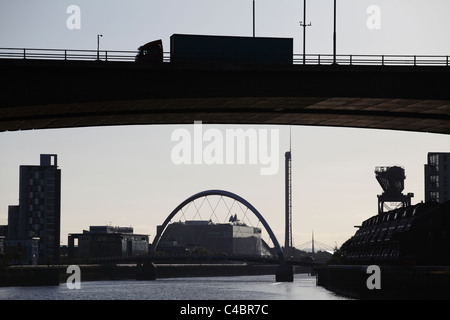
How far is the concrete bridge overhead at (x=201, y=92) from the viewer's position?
240 feet

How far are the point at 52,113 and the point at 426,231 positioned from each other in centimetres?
6295

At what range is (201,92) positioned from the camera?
76.8m

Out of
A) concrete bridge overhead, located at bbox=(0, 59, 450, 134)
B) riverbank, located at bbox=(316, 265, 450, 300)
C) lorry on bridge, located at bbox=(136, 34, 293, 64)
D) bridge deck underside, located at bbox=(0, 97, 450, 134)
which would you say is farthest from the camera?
riverbank, located at bbox=(316, 265, 450, 300)

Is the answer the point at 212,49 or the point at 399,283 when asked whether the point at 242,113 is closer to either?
the point at 212,49

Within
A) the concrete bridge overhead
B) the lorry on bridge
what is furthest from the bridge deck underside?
the lorry on bridge

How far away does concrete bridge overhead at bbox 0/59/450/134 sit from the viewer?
2874 inches

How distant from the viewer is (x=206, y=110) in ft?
273

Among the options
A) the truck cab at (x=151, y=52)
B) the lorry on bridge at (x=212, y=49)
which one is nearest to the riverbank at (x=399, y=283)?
the lorry on bridge at (x=212, y=49)

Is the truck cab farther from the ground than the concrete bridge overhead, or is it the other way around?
the truck cab

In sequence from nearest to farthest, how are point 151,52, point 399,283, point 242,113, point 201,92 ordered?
point 201,92 → point 151,52 → point 242,113 → point 399,283

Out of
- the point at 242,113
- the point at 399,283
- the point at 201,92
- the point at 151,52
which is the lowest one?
the point at 399,283

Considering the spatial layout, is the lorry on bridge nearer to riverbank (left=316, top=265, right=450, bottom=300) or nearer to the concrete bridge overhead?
the concrete bridge overhead

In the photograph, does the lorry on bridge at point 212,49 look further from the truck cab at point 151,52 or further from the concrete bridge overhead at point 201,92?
the concrete bridge overhead at point 201,92

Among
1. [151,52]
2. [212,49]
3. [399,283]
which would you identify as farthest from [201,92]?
[399,283]
